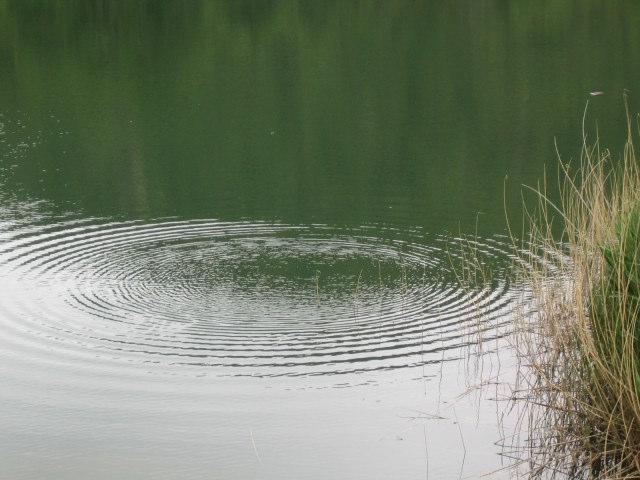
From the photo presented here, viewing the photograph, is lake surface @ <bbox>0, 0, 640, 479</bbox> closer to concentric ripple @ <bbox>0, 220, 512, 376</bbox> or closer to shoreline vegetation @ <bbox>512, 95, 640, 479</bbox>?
concentric ripple @ <bbox>0, 220, 512, 376</bbox>

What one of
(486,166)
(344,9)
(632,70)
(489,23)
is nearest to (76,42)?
(344,9)

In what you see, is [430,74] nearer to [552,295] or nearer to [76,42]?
[76,42]

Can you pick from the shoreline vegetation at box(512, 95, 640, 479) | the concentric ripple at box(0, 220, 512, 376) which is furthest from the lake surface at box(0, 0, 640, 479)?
the shoreline vegetation at box(512, 95, 640, 479)

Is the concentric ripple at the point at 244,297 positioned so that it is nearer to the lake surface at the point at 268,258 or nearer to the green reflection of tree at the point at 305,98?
the lake surface at the point at 268,258

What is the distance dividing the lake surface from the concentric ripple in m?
0.03

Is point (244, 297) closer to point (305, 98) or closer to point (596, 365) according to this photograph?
point (596, 365)

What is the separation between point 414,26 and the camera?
3531cm

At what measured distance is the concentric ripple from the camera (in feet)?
30.4

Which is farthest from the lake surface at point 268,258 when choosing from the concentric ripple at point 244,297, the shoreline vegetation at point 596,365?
the shoreline vegetation at point 596,365

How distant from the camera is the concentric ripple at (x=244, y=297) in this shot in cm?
927

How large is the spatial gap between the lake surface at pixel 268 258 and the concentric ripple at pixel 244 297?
34mm

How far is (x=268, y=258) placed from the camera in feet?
38.9

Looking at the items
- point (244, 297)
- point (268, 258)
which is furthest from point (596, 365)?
point (268, 258)

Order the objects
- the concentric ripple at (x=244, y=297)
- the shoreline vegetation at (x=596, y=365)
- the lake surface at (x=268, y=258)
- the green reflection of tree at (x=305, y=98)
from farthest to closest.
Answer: the green reflection of tree at (x=305, y=98) < the concentric ripple at (x=244, y=297) < the lake surface at (x=268, y=258) < the shoreline vegetation at (x=596, y=365)
